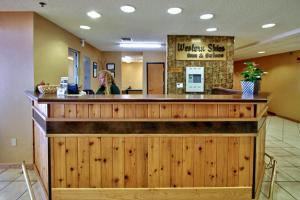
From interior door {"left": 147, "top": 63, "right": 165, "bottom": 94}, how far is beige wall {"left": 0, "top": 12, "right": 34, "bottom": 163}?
16.6 feet

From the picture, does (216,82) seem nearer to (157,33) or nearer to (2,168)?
(157,33)

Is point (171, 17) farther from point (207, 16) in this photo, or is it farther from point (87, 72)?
point (87, 72)

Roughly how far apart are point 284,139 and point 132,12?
186 inches

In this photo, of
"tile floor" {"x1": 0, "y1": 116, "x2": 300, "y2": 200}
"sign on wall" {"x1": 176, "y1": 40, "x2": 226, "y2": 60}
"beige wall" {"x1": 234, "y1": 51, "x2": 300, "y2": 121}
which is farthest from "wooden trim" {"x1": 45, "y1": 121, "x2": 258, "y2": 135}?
"beige wall" {"x1": 234, "y1": 51, "x2": 300, "y2": 121}

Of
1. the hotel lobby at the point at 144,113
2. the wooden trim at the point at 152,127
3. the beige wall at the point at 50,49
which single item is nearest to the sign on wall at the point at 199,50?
the hotel lobby at the point at 144,113

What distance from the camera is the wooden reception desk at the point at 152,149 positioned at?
237 cm

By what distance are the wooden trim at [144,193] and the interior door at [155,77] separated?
5.96 metres

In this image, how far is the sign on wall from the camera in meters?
5.41

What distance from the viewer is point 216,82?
5.55 meters

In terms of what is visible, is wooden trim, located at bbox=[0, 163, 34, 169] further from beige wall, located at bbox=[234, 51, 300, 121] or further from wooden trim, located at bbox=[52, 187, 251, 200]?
beige wall, located at bbox=[234, 51, 300, 121]

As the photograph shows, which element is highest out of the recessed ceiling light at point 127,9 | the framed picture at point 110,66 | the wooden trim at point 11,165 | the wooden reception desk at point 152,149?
the recessed ceiling light at point 127,9

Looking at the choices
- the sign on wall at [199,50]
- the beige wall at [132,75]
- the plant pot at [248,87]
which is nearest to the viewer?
the plant pot at [248,87]

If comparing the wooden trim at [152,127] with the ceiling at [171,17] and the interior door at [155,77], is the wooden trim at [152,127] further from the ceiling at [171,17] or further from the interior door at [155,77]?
the interior door at [155,77]

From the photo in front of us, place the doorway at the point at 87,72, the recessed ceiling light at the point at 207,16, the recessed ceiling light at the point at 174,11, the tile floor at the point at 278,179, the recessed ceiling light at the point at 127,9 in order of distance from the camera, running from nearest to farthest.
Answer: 1. the tile floor at the point at 278,179
2. the recessed ceiling light at the point at 127,9
3. the recessed ceiling light at the point at 174,11
4. the recessed ceiling light at the point at 207,16
5. the doorway at the point at 87,72
